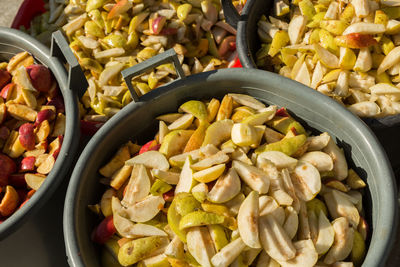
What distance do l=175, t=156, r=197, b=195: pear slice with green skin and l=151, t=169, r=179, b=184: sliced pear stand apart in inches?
0.7

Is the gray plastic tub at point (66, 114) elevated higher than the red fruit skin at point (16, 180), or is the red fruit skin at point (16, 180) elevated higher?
the gray plastic tub at point (66, 114)

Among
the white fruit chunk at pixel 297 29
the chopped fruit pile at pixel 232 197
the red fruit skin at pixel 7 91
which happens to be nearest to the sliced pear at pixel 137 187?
the chopped fruit pile at pixel 232 197

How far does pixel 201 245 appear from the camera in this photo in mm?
1035

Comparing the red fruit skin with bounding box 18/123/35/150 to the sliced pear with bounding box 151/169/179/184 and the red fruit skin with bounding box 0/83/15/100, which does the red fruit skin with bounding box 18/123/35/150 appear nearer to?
the red fruit skin with bounding box 0/83/15/100

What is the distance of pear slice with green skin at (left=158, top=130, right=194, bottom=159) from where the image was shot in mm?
1232

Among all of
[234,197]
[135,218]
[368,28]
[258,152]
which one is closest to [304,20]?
[368,28]

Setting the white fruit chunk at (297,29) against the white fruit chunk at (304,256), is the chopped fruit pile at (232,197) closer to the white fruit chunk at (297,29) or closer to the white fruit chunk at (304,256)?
the white fruit chunk at (304,256)

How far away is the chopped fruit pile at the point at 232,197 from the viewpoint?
1047 mm

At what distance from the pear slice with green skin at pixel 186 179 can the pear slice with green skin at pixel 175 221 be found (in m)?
0.06

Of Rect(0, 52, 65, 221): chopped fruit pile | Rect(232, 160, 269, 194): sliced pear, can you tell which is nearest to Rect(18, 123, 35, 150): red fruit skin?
Rect(0, 52, 65, 221): chopped fruit pile

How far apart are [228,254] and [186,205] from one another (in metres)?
0.17

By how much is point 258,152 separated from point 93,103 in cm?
76

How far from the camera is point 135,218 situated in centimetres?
115

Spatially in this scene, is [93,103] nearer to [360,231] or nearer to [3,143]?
[3,143]
